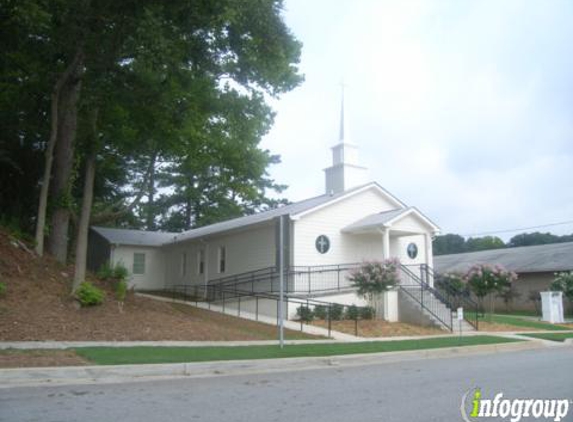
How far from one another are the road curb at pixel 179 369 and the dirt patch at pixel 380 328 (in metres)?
4.17

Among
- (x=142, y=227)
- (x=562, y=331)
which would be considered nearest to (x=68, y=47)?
(x=562, y=331)

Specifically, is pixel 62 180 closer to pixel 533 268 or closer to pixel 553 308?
pixel 553 308

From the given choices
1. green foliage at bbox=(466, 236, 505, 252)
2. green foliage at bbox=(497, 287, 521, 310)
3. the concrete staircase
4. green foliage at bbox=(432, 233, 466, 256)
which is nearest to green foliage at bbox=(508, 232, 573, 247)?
green foliage at bbox=(466, 236, 505, 252)

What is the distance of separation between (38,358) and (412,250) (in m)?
18.6

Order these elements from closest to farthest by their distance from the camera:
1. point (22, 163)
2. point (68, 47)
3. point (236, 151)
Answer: point (68, 47) → point (236, 151) → point (22, 163)

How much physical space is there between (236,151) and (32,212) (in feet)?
33.4

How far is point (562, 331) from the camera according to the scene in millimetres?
19719

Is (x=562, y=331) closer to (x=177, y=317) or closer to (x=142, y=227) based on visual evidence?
(x=177, y=317)

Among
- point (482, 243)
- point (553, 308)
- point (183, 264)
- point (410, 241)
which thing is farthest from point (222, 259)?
point (482, 243)

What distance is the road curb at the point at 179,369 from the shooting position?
28.4ft

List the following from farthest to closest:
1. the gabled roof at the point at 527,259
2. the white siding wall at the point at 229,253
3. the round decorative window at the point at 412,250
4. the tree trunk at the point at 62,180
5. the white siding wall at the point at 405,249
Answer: the gabled roof at the point at 527,259
the round decorative window at the point at 412,250
the white siding wall at the point at 405,249
the white siding wall at the point at 229,253
the tree trunk at the point at 62,180

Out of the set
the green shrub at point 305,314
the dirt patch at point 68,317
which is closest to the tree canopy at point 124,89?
the dirt patch at point 68,317

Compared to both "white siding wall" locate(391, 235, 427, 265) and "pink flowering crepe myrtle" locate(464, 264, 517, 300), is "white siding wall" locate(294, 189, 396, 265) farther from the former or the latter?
"pink flowering crepe myrtle" locate(464, 264, 517, 300)

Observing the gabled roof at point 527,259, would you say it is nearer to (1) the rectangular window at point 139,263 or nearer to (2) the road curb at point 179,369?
(2) the road curb at point 179,369
